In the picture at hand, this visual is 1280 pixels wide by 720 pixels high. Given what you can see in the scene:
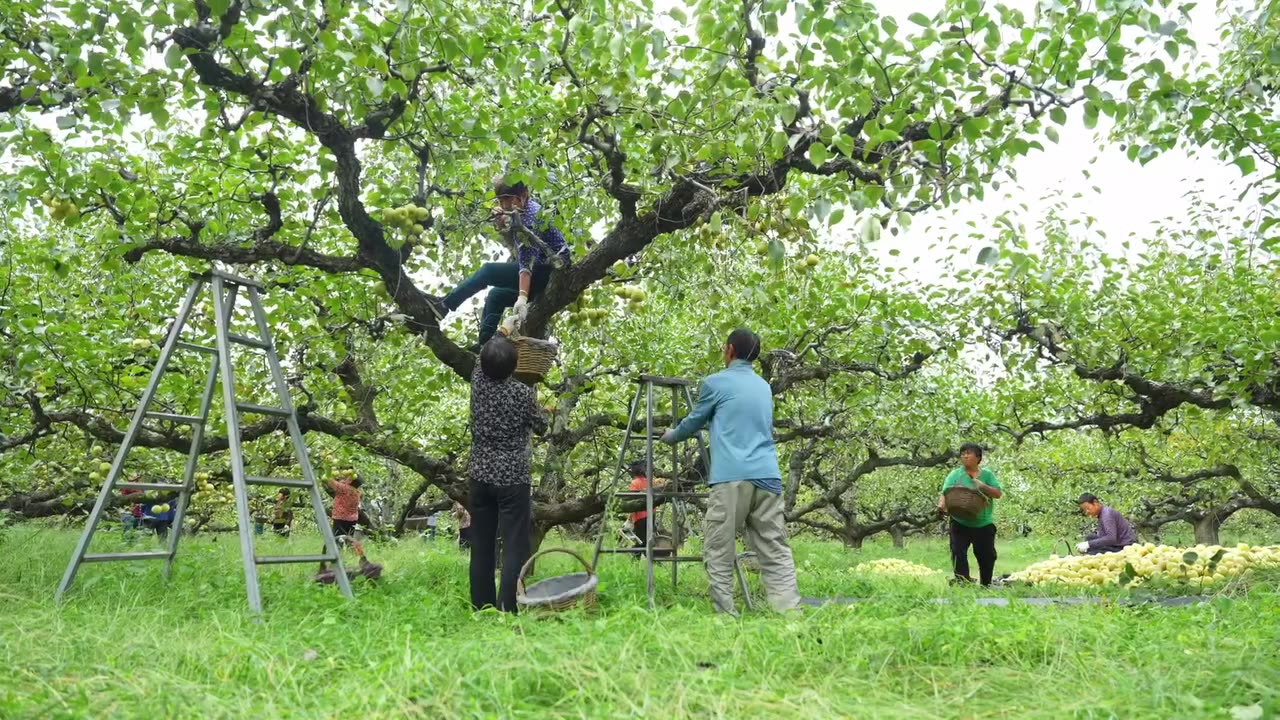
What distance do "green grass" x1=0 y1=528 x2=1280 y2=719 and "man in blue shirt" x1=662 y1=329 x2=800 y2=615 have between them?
51 centimetres

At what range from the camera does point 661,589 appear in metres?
6.99

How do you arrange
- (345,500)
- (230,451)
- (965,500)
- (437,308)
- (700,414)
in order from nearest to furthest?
(230,451) → (700,414) → (437,308) → (965,500) → (345,500)

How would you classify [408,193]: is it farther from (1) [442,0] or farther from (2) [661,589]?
(2) [661,589]

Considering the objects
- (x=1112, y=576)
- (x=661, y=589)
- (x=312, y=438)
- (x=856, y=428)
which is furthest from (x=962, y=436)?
(x=312, y=438)

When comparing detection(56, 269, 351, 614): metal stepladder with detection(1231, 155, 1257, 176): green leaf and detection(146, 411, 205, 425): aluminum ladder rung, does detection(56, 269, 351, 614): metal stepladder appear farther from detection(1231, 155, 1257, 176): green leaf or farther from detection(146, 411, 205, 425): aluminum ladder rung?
detection(1231, 155, 1257, 176): green leaf

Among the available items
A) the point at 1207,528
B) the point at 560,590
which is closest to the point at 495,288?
the point at 560,590

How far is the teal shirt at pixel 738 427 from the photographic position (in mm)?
5598

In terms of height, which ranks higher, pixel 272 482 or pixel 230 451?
pixel 230 451

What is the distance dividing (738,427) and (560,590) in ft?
5.75

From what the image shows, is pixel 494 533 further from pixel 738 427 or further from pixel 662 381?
pixel 738 427

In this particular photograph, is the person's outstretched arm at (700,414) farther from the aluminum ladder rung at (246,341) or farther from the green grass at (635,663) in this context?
the aluminum ladder rung at (246,341)

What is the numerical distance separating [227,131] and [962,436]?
11.2m

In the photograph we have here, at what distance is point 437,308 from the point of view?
7016 mm

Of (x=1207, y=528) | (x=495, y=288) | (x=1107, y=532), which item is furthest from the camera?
(x=1207, y=528)
